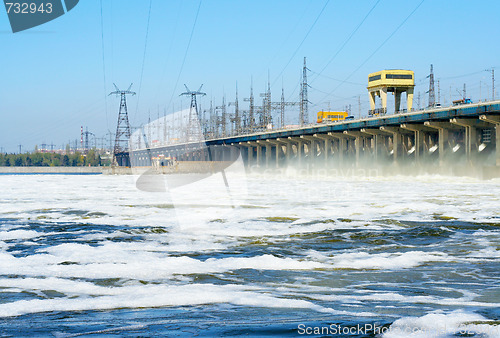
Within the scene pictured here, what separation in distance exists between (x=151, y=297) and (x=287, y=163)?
106512 millimetres

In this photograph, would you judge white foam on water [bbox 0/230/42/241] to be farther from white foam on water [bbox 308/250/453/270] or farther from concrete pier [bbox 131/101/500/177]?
concrete pier [bbox 131/101/500/177]

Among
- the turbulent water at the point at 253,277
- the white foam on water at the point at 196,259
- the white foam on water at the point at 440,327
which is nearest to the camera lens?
the white foam on water at the point at 440,327

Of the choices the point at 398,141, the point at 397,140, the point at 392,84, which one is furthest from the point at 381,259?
the point at 392,84

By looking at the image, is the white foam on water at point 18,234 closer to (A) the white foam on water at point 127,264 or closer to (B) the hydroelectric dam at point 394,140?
(A) the white foam on water at point 127,264

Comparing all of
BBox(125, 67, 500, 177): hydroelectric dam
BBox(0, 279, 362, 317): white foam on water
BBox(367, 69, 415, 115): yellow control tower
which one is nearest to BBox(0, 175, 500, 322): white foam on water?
BBox(0, 279, 362, 317): white foam on water

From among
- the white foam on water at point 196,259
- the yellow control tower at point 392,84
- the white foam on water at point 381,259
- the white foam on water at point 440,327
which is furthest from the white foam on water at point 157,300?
the yellow control tower at point 392,84

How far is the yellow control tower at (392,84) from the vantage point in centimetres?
9462

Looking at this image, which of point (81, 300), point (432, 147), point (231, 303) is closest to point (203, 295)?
point (231, 303)

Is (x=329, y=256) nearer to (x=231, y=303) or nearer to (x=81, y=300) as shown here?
(x=231, y=303)

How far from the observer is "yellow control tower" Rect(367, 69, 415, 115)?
310 feet

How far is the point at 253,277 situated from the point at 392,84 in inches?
3514

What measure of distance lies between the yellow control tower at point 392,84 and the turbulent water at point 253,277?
78.7 m

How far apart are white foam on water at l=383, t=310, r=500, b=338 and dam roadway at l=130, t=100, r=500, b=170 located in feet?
173

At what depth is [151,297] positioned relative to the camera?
25.8 feet
